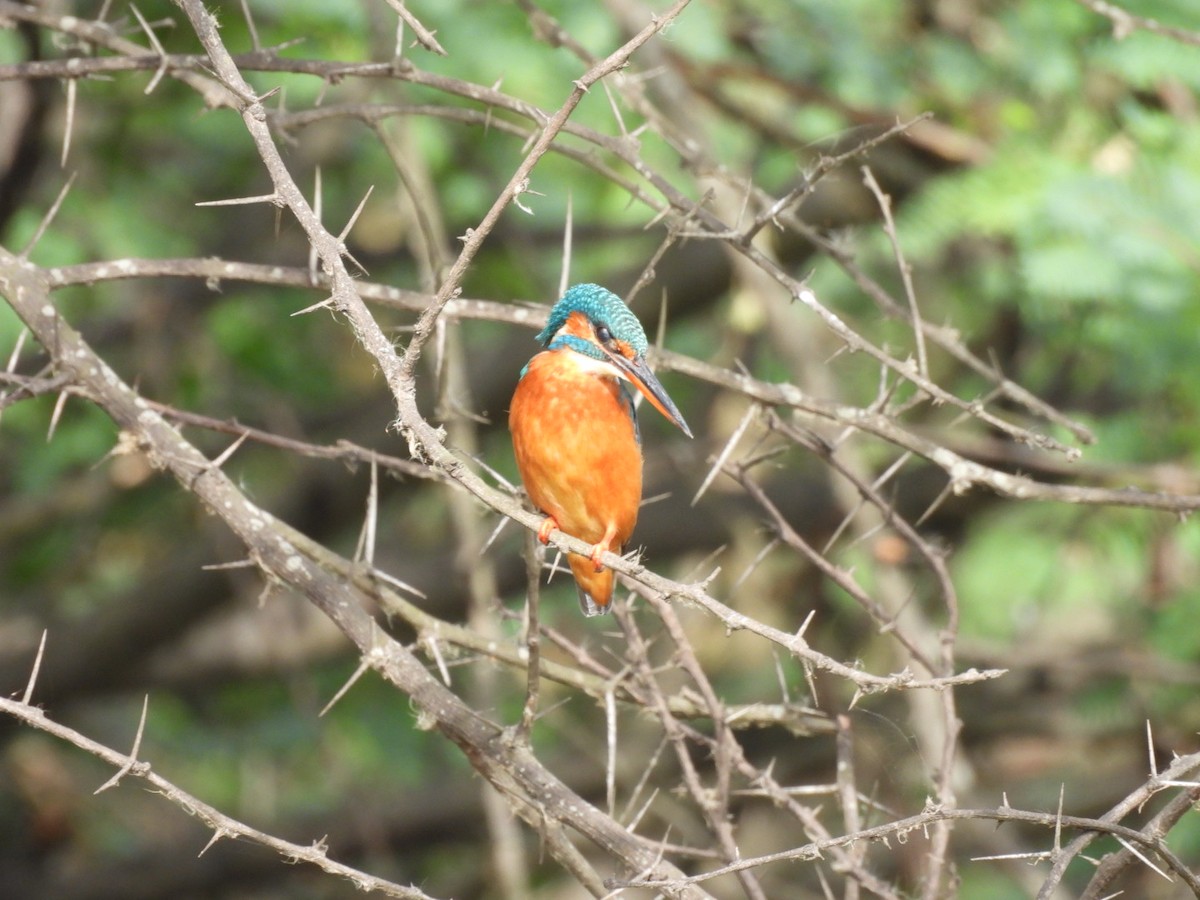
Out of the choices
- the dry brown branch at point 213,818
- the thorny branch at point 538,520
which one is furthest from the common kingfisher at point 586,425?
the dry brown branch at point 213,818

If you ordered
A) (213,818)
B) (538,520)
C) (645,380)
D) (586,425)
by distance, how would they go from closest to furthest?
(538,520) < (213,818) < (645,380) < (586,425)

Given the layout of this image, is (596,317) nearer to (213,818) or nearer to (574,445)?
(574,445)

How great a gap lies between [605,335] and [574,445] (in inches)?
9.8

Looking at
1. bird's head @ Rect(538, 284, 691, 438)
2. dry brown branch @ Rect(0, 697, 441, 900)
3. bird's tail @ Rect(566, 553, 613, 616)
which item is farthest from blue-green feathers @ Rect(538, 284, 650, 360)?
dry brown branch @ Rect(0, 697, 441, 900)

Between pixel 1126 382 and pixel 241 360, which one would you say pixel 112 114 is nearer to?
pixel 241 360

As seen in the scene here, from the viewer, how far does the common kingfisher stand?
3.02 meters

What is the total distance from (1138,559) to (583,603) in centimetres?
304

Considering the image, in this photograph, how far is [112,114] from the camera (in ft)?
20.3

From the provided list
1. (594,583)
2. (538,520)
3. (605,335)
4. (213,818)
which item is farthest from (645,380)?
(213,818)

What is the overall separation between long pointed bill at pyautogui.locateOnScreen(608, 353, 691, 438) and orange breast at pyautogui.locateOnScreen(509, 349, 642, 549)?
113mm

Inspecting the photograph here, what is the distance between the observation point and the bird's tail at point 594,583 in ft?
10.2

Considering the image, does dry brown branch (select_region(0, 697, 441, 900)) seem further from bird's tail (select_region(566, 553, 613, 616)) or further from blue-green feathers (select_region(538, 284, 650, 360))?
blue-green feathers (select_region(538, 284, 650, 360))

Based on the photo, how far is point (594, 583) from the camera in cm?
317

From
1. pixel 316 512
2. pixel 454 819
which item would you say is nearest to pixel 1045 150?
pixel 316 512
